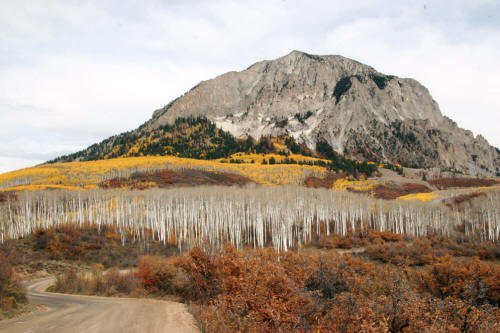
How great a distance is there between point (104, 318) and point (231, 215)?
43.7 m

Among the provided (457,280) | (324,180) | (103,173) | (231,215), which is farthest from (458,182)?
(103,173)

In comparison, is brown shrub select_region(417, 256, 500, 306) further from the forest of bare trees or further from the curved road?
the forest of bare trees

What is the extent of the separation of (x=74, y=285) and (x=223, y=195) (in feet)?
121

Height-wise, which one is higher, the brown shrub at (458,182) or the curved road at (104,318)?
the curved road at (104,318)

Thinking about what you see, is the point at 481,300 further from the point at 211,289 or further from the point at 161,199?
the point at 161,199

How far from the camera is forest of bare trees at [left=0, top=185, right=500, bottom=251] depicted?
5422 centimetres

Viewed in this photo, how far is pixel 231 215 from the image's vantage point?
58.7 metres

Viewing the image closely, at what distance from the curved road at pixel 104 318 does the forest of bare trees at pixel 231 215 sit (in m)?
32.7

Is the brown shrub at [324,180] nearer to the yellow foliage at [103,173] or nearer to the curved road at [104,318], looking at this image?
the yellow foliage at [103,173]

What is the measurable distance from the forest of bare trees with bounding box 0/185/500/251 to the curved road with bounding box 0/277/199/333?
3265 cm

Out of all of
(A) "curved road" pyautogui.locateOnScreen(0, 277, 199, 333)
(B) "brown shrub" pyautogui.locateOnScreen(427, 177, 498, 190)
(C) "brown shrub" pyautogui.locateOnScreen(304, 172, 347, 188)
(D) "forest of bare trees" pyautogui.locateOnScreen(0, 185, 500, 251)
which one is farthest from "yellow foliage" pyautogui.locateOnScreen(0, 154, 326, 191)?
(A) "curved road" pyautogui.locateOnScreen(0, 277, 199, 333)

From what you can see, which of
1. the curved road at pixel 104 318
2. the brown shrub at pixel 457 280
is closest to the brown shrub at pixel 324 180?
the brown shrub at pixel 457 280

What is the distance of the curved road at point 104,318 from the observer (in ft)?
45.0

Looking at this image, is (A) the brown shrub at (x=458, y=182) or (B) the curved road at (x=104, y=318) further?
(A) the brown shrub at (x=458, y=182)
